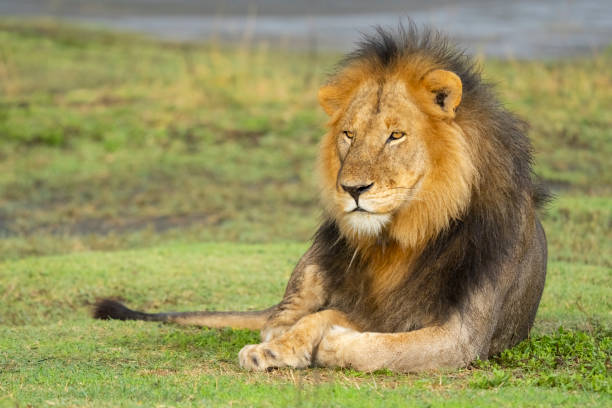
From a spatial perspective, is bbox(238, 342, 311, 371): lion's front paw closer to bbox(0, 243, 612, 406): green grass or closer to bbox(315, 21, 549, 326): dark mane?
bbox(0, 243, 612, 406): green grass

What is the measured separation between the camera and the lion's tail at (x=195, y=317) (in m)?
5.72

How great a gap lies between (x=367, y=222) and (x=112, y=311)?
2315mm

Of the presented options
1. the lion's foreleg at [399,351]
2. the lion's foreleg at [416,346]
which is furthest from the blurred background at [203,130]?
the lion's foreleg at [399,351]

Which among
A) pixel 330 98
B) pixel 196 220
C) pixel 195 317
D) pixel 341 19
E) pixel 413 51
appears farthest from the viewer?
pixel 341 19

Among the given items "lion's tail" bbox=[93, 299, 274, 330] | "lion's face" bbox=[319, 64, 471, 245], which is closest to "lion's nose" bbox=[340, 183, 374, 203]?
"lion's face" bbox=[319, 64, 471, 245]

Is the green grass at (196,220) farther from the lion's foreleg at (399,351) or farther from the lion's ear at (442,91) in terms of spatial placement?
the lion's ear at (442,91)

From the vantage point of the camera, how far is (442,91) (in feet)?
14.9

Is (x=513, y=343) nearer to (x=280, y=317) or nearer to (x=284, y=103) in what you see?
(x=280, y=317)

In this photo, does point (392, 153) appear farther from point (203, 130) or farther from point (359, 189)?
point (203, 130)

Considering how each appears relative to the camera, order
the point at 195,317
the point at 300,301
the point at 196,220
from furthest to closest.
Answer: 1. the point at 196,220
2. the point at 195,317
3. the point at 300,301

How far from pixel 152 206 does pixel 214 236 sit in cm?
139

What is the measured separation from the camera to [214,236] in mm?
9320

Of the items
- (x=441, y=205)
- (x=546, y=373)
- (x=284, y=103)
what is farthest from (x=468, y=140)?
(x=284, y=103)

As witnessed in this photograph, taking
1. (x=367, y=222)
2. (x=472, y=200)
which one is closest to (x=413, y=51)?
(x=472, y=200)
